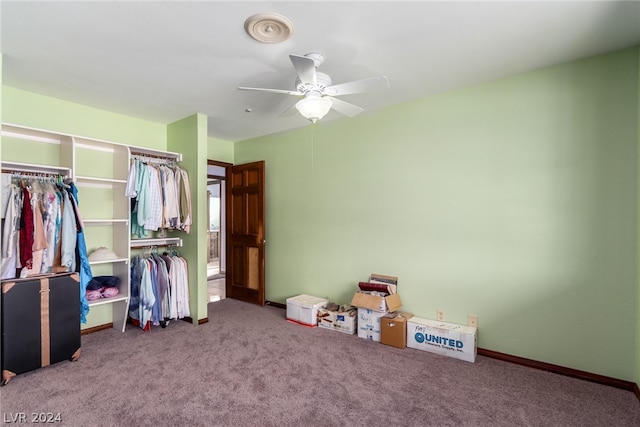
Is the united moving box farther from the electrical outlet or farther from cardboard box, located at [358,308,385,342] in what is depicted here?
the electrical outlet

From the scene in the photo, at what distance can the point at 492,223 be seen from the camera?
2.97m

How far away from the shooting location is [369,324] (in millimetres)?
3400

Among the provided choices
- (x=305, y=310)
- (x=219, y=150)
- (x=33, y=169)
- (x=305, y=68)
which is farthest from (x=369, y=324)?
(x=33, y=169)

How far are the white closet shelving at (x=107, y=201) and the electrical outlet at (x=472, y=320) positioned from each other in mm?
3505

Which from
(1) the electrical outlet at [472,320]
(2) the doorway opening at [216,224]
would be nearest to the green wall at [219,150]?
(2) the doorway opening at [216,224]

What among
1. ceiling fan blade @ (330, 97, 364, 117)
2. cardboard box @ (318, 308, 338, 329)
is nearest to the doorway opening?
cardboard box @ (318, 308, 338, 329)

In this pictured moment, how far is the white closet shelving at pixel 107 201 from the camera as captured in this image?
344cm

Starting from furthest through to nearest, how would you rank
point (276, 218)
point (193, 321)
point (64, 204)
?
point (276, 218), point (193, 321), point (64, 204)

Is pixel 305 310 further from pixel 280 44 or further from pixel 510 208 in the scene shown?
pixel 280 44

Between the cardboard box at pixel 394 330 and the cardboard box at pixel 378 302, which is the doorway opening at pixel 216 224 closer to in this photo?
the cardboard box at pixel 378 302

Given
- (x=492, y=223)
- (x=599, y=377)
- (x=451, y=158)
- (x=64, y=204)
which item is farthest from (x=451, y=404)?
(x=64, y=204)

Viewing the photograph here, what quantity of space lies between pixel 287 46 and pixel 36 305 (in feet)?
9.29

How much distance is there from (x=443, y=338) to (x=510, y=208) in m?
1.32

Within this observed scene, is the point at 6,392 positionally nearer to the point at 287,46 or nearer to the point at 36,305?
the point at 36,305
